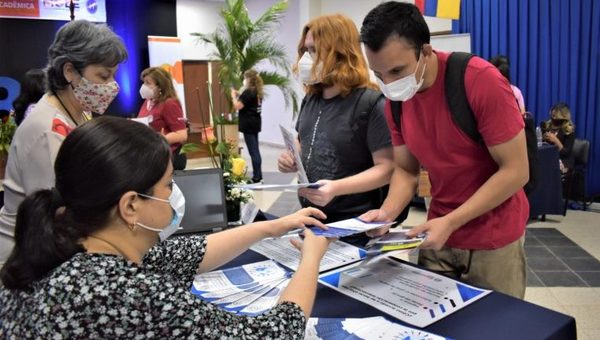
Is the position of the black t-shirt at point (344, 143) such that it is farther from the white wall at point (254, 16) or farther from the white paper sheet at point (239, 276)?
the white wall at point (254, 16)

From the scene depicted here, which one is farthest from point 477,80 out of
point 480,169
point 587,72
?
point 587,72

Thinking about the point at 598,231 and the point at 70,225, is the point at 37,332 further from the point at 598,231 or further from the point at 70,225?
the point at 598,231

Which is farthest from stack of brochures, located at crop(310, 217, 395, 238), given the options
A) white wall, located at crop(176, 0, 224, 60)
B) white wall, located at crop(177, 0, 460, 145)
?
white wall, located at crop(176, 0, 224, 60)

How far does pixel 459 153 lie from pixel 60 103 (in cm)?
131

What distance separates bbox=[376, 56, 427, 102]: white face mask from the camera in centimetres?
147

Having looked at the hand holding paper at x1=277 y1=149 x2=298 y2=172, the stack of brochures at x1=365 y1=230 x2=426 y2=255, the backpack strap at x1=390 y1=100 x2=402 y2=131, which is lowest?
the stack of brochures at x1=365 y1=230 x2=426 y2=255

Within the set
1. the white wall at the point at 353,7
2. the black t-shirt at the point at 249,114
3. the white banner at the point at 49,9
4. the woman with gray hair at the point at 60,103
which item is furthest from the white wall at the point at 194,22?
the woman with gray hair at the point at 60,103

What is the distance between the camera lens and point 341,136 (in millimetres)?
1777

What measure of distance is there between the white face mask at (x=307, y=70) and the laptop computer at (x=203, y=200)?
0.53 meters

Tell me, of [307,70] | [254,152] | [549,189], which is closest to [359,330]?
[307,70]

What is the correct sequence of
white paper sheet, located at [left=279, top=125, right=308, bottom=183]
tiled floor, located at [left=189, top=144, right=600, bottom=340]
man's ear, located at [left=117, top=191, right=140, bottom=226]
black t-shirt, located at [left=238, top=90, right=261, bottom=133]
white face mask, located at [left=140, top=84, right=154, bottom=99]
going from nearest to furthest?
1. man's ear, located at [left=117, top=191, right=140, bottom=226]
2. white paper sheet, located at [left=279, top=125, right=308, bottom=183]
3. tiled floor, located at [left=189, top=144, right=600, bottom=340]
4. white face mask, located at [left=140, top=84, right=154, bottom=99]
5. black t-shirt, located at [left=238, top=90, right=261, bottom=133]

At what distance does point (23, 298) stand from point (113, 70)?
111 cm

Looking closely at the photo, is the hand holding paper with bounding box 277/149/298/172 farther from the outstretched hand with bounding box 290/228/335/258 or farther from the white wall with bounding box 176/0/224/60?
the white wall with bounding box 176/0/224/60

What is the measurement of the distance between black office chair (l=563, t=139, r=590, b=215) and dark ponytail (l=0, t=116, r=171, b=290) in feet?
17.5
